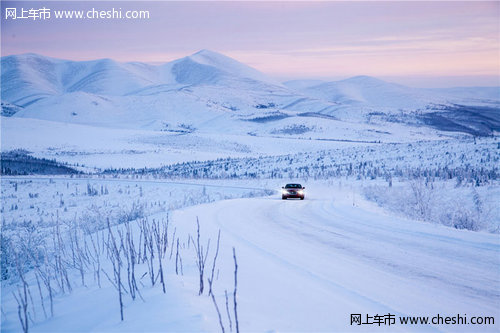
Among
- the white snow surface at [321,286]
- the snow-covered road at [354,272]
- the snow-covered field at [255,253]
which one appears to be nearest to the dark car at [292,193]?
the snow-covered field at [255,253]

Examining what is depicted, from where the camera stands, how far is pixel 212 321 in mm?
4402

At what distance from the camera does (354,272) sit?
7008 mm

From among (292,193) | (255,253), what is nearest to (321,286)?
(255,253)

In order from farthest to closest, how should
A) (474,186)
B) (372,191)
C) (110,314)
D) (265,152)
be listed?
(265,152), (372,191), (474,186), (110,314)

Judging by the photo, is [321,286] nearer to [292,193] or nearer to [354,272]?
[354,272]

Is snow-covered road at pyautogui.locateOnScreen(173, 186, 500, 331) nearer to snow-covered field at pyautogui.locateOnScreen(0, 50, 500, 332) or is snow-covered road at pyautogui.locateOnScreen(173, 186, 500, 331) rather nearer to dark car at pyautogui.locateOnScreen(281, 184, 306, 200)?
snow-covered field at pyautogui.locateOnScreen(0, 50, 500, 332)

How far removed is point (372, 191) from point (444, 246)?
14.3 metres

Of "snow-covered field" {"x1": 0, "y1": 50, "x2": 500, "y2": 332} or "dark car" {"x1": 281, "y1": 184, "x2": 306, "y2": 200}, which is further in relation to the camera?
"dark car" {"x1": 281, "y1": 184, "x2": 306, "y2": 200}

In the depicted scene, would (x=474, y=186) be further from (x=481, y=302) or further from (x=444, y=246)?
(x=481, y=302)

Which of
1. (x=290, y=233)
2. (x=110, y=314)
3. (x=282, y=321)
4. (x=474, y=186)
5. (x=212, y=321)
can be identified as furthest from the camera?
(x=474, y=186)

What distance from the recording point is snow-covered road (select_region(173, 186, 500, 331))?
5.20 metres

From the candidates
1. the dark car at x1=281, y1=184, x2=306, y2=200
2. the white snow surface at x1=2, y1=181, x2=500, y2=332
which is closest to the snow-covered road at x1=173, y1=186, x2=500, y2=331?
the white snow surface at x1=2, y1=181, x2=500, y2=332

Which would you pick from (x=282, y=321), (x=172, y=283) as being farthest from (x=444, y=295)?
(x=172, y=283)

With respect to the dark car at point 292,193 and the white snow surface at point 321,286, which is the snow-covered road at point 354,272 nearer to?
the white snow surface at point 321,286
